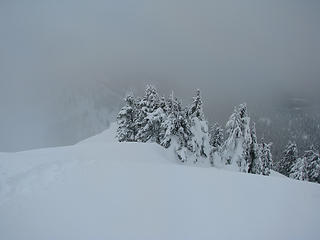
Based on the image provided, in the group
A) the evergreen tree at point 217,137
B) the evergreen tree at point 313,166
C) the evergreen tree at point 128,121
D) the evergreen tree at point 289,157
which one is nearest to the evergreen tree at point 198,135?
the evergreen tree at point 217,137

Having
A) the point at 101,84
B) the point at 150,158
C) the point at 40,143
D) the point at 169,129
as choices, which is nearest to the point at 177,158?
the point at 169,129

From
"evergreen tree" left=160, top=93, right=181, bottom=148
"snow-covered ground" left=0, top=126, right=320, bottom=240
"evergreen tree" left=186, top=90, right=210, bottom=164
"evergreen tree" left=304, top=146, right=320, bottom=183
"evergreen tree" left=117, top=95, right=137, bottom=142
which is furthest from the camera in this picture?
"evergreen tree" left=304, top=146, right=320, bottom=183

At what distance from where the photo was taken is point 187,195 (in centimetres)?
558

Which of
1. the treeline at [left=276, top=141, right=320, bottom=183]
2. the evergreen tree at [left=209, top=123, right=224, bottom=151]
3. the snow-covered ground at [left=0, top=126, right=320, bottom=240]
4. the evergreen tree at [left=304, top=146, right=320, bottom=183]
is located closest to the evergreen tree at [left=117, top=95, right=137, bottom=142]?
the evergreen tree at [left=209, top=123, right=224, bottom=151]

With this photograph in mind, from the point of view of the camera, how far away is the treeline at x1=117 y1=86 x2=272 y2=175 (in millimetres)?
16469

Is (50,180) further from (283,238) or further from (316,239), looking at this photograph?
(316,239)

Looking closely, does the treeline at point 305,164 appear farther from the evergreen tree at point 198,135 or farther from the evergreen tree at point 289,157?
the evergreen tree at point 198,135

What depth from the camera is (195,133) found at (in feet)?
56.6

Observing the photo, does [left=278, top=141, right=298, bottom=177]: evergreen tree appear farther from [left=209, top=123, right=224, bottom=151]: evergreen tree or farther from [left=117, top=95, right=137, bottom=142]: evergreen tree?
[left=117, top=95, right=137, bottom=142]: evergreen tree

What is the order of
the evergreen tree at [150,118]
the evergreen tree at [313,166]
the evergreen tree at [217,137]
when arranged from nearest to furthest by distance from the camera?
1. the evergreen tree at [150,118]
2. the evergreen tree at [313,166]
3. the evergreen tree at [217,137]

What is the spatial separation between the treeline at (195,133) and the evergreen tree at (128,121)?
141 millimetres

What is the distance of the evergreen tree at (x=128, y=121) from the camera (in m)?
22.7

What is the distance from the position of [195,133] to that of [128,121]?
391 inches

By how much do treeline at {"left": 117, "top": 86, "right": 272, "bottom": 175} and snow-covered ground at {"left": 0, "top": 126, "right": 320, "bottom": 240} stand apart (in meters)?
9.30
